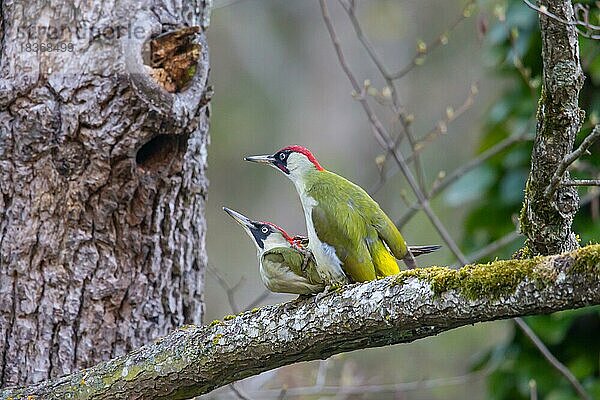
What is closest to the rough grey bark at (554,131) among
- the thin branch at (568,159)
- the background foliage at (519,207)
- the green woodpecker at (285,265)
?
the thin branch at (568,159)

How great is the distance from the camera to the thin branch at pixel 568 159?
2168mm

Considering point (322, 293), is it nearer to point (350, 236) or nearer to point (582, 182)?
point (350, 236)

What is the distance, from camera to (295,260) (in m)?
3.09

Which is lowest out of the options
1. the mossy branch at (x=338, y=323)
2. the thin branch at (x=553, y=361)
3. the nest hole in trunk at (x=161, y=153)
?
the thin branch at (x=553, y=361)

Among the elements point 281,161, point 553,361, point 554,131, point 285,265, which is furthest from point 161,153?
point 553,361

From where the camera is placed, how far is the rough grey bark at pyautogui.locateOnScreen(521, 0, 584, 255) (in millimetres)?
2264

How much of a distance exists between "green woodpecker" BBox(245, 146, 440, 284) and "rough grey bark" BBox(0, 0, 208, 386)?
26.0 inches

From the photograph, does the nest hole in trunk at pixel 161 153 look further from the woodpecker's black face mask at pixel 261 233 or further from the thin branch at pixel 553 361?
the thin branch at pixel 553 361

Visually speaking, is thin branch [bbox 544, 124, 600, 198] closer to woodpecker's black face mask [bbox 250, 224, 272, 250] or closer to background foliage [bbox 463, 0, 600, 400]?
woodpecker's black face mask [bbox 250, 224, 272, 250]

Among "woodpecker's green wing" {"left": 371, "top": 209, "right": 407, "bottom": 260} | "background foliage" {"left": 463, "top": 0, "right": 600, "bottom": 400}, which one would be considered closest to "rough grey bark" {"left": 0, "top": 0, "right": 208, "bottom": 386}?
"woodpecker's green wing" {"left": 371, "top": 209, "right": 407, "bottom": 260}

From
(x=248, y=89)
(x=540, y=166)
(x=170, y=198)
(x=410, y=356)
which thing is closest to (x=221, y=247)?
(x=248, y=89)

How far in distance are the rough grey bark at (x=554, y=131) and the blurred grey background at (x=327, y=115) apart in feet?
21.9

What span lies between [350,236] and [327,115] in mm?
7851

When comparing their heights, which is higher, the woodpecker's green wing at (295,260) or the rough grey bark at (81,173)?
the rough grey bark at (81,173)
